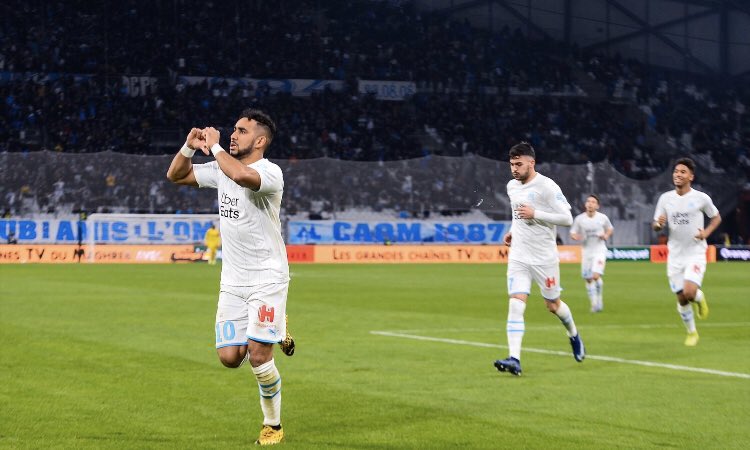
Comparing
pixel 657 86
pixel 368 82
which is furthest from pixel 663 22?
pixel 368 82

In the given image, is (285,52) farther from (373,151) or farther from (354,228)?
(354,228)

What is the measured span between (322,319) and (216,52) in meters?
40.5

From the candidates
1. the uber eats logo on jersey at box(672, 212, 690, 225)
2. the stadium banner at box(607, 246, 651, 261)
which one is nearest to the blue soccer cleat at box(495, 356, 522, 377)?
the uber eats logo on jersey at box(672, 212, 690, 225)

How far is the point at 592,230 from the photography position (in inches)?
975

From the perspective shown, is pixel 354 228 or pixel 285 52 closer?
pixel 354 228

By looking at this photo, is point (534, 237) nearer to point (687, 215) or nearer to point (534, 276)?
point (534, 276)

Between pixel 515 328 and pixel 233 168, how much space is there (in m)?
5.82

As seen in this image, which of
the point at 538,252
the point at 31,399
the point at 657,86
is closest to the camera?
the point at 31,399

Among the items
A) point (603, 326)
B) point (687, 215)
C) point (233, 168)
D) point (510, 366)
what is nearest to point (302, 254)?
point (603, 326)

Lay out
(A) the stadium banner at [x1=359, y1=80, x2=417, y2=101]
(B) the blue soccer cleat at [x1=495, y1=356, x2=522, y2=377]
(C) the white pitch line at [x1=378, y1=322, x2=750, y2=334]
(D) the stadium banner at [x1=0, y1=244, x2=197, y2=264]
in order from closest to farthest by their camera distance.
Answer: (B) the blue soccer cleat at [x1=495, y1=356, x2=522, y2=377] → (C) the white pitch line at [x1=378, y1=322, x2=750, y2=334] → (D) the stadium banner at [x1=0, y1=244, x2=197, y2=264] → (A) the stadium banner at [x1=359, y1=80, x2=417, y2=101]

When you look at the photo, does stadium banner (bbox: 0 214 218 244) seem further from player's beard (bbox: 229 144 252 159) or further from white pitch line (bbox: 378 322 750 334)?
player's beard (bbox: 229 144 252 159)

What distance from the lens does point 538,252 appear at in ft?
43.2

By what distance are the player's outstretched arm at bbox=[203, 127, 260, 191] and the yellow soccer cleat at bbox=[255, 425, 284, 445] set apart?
5.62ft

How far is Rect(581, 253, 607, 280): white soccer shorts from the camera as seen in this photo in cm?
2316
